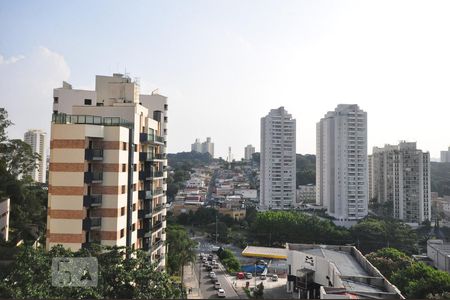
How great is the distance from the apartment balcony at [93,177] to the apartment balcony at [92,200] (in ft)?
0.57

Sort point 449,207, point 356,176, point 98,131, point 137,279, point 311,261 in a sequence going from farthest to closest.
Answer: point 449,207, point 356,176, point 311,261, point 98,131, point 137,279

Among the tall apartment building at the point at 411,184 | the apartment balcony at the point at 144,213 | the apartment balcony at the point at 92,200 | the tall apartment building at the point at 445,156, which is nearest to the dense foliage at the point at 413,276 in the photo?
the apartment balcony at the point at 144,213

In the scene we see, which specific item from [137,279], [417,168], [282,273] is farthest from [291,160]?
[137,279]

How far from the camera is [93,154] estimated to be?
4680 millimetres

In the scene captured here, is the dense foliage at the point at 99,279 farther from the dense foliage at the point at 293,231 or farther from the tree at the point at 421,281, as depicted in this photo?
the dense foliage at the point at 293,231

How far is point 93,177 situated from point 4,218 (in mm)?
4295

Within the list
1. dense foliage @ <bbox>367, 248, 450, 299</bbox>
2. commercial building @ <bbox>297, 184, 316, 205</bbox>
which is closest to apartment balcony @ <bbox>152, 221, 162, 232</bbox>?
dense foliage @ <bbox>367, 248, 450, 299</bbox>

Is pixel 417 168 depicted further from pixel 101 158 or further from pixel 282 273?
pixel 101 158

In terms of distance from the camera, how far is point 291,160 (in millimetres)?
19141

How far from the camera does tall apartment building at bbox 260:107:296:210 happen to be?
18.9 meters

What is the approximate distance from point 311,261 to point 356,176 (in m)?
11.0

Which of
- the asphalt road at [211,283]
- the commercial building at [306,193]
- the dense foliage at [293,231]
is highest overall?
the commercial building at [306,193]

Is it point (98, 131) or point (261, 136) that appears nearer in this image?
point (98, 131)

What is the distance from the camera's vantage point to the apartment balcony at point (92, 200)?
15.0 feet
